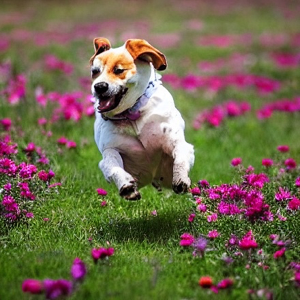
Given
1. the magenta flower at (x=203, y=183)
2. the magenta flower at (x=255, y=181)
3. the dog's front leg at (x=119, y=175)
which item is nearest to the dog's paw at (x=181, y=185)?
the dog's front leg at (x=119, y=175)

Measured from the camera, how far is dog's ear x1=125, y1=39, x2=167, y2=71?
14.6ft

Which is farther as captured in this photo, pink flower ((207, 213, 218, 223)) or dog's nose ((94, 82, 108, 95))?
pink flower ((207, 213, 218, 223))

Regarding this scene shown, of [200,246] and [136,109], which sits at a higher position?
[136,109]

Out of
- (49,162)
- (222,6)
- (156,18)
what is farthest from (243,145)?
(222,6)

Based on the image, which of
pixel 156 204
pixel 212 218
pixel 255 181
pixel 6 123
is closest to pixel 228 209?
pixel 212 218

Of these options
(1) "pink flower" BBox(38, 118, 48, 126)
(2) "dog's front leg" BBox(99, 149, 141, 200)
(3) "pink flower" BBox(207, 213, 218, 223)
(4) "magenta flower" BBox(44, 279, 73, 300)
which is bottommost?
(1) "pink flower" BBox(38, 118, 48, 126)

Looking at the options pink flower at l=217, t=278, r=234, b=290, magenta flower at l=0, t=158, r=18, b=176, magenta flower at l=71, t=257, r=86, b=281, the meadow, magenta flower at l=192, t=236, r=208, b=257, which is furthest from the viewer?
magenta flower at l=0, t=158, r=18, b=176

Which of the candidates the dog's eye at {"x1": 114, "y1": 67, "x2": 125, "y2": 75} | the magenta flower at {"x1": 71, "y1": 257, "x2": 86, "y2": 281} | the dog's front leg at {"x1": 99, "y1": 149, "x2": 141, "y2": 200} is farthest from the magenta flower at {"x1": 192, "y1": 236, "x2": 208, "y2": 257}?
the dog's eye at {"x1": 114, "y1": 67, "x2": 125, "y2": 75}

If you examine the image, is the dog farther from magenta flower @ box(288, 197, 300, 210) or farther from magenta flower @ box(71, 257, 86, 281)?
magenta flower @ box(71, 257, 86, 281)

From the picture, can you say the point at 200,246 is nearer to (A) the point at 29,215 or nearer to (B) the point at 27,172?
(A) the point at 29,215

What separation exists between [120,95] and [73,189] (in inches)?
58.0

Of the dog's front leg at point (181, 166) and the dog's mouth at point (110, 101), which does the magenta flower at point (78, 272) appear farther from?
the dog's mouth at point (110, 101)

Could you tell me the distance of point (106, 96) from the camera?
4324 millimetres

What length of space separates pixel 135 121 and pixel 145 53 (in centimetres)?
52
